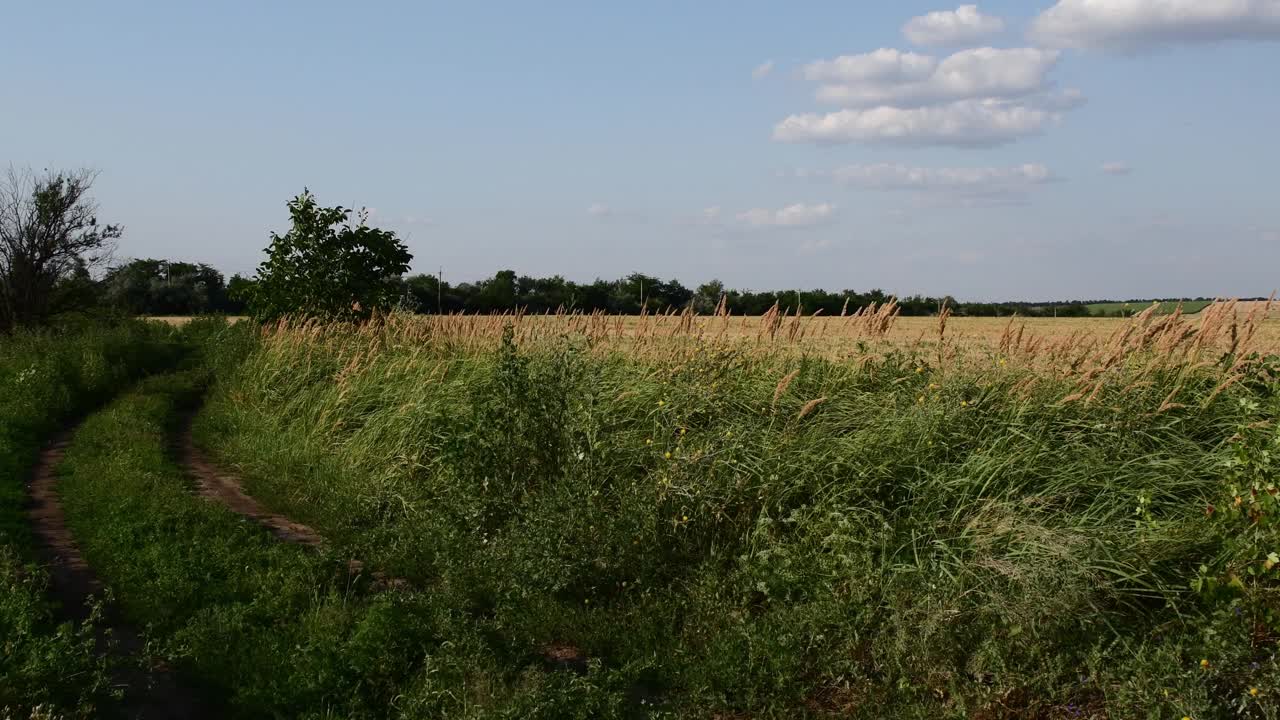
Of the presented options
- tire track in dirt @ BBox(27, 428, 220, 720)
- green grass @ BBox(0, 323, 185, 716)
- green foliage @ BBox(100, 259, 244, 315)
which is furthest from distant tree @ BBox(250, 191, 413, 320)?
green foliage @ BBox(100, 259, 244, 315)

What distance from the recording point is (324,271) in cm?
1853

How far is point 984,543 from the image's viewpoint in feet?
19.3

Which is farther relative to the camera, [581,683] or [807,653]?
[807,653]

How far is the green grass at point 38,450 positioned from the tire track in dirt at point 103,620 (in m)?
0.12

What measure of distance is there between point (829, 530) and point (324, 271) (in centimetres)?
1425

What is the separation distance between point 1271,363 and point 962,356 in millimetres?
2270

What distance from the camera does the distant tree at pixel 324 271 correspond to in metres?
18.4

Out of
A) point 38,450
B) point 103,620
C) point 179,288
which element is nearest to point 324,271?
point 38,450

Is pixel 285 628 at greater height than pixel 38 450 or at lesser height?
lesser

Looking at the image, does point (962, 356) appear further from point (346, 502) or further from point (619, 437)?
point (346, 502)

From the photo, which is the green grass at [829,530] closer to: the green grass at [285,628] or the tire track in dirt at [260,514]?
the tire track in dirt at [260,514]

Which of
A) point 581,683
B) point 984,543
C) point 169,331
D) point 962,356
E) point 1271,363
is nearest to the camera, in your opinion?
point 581,683

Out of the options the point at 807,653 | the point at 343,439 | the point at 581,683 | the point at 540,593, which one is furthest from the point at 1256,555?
the point at 343,439

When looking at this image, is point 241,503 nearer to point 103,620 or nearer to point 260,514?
point 260,514
